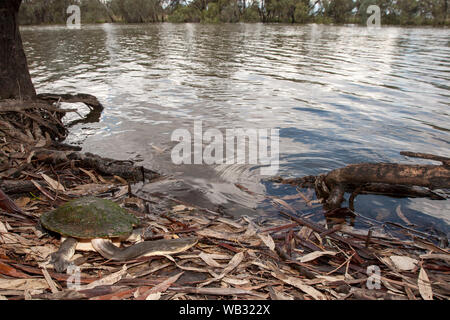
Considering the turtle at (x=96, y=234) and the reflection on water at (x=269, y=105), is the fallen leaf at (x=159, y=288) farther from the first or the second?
the reflection on water at (x=269, y=105)

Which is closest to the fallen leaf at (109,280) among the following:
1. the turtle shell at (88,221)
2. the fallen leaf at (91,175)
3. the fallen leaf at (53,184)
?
the turtle shell at (88,221)

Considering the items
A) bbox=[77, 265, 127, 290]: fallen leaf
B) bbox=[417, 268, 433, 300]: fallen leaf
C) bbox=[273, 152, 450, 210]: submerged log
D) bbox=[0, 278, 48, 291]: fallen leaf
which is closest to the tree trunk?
bbox=[0, 278, 48, 291]: fallen leaf

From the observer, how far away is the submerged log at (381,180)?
152 inches

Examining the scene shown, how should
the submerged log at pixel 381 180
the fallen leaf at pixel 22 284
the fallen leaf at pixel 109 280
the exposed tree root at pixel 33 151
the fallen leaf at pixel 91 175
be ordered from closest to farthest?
the fallen leaf at pixel 22 284 < the fallen leaf at pixel 109 280 < the submerged log at pixel 381 180 < the exposed tree root at pixel 33 151 < the fallen leaf at pixel 91 175

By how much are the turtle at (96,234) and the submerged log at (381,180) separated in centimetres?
250

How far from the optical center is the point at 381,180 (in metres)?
4.20

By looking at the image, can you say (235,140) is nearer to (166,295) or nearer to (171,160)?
(171,160)

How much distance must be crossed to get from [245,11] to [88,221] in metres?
83.5

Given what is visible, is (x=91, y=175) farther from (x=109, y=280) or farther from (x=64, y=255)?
(x=109, y=280)

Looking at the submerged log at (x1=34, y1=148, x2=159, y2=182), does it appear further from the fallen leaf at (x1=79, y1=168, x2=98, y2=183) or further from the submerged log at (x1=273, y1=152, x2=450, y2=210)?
the submerged log at (x1=273, y1=152, x2=450, y2=210)

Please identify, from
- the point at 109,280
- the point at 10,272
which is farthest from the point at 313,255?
the point at 10,272

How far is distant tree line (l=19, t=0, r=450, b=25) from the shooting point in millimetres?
62562

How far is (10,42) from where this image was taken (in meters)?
6.61
